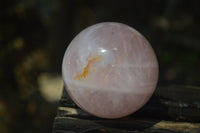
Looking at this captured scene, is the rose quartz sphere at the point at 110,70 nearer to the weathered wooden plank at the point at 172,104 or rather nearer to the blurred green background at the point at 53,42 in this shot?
the weathered wooden plank at the point at 172,104

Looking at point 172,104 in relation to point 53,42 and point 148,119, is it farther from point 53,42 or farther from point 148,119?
point 53,42

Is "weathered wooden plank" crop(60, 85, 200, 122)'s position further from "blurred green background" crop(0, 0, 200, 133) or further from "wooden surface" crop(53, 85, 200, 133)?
"blurred green background" crop(0, 0, 200, 133)

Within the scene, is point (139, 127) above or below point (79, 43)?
below

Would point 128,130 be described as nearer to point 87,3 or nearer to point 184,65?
point 184,65

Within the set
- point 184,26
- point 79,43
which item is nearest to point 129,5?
point 184,26

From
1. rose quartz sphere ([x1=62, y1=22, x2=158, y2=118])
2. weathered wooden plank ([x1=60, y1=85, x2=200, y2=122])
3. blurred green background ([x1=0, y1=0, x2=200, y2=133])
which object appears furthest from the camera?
blurred green background ([x1=0, y1=0, x2=200, y2=133])

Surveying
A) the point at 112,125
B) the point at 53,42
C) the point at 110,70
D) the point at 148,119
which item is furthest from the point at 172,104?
the point at 53,42

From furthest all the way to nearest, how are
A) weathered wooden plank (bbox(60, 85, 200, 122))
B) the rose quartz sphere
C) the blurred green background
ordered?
the blurred green background, weathered wooden plank (bbox(60, 85, 200, 122)), the rose quartz sphere

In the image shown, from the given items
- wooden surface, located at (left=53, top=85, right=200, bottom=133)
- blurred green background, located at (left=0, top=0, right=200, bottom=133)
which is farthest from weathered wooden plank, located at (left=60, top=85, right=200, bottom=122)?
blurred green background, located at (left=0, top=0, right=200, bottom=133)
